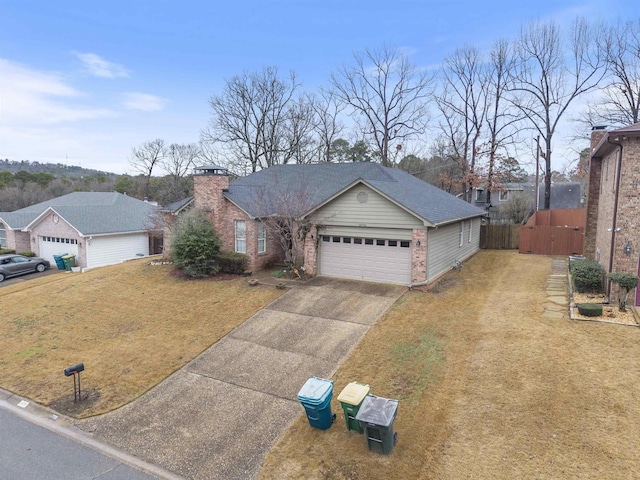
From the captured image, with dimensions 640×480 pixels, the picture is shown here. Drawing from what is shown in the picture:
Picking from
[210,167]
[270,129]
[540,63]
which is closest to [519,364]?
[210,167]

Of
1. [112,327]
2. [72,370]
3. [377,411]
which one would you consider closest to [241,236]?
[112,327]

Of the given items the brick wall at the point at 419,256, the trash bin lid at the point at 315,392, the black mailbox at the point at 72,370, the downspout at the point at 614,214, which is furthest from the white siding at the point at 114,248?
the downspout at the point at 614,214

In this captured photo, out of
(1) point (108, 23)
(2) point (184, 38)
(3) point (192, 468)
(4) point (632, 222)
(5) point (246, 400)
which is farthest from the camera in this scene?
(2) point (184, 38)

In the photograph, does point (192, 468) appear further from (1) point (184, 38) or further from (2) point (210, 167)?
(1) point (184, 38)

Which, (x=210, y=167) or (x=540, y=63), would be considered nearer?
(x=210, y=167)

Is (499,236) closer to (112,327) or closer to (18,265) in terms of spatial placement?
(112,327)

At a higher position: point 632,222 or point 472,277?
point 632,222

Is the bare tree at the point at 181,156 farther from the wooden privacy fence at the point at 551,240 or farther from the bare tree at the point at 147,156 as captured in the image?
the wooden privacy fence at the point at 551,240

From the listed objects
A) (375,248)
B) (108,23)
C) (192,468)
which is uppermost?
(108,23)
